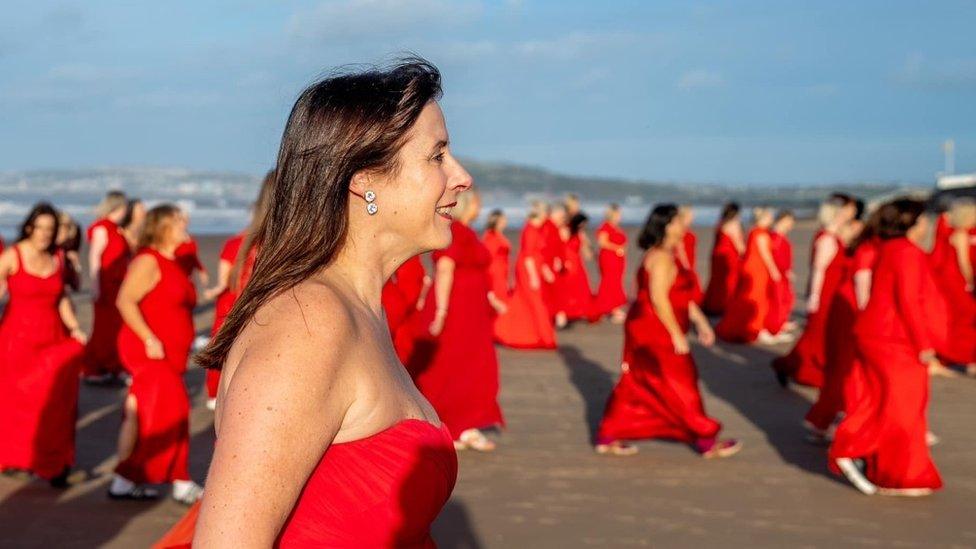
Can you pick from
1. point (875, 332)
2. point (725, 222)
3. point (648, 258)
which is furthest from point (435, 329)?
point (725, 222)

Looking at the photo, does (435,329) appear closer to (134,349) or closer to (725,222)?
(134,349)

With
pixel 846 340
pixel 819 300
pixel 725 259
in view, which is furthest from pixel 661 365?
pixel 725 259

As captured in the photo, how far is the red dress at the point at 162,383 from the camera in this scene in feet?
26.1

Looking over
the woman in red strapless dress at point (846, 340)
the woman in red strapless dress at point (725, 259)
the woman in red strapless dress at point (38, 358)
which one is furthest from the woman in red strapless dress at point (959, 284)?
the woman in red strapless dress at point (38, 358)

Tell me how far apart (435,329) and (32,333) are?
9.52 ft

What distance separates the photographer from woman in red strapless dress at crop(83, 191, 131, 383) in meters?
12.8

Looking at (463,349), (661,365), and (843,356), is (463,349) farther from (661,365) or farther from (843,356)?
(843,356)

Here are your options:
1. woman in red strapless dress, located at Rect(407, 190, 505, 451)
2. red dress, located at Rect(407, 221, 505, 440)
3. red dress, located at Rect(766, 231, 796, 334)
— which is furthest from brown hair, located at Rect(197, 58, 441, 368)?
red dress, located at Rect(766, 231, 796, 334)

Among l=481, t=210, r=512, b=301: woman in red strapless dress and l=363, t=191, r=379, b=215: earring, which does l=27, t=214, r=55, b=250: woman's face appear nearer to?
l=481, t=210, r=512, b=301: woman in red strapless dress

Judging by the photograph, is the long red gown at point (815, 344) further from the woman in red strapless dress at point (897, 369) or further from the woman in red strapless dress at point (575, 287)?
the woman in red strapless dress at point (575, 287)

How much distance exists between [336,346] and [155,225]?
6440mm

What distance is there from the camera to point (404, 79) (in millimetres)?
2320

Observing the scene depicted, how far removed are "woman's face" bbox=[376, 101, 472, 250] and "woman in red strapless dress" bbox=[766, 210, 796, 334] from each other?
14754 millimetres

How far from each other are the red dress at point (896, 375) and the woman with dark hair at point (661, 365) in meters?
1.21
